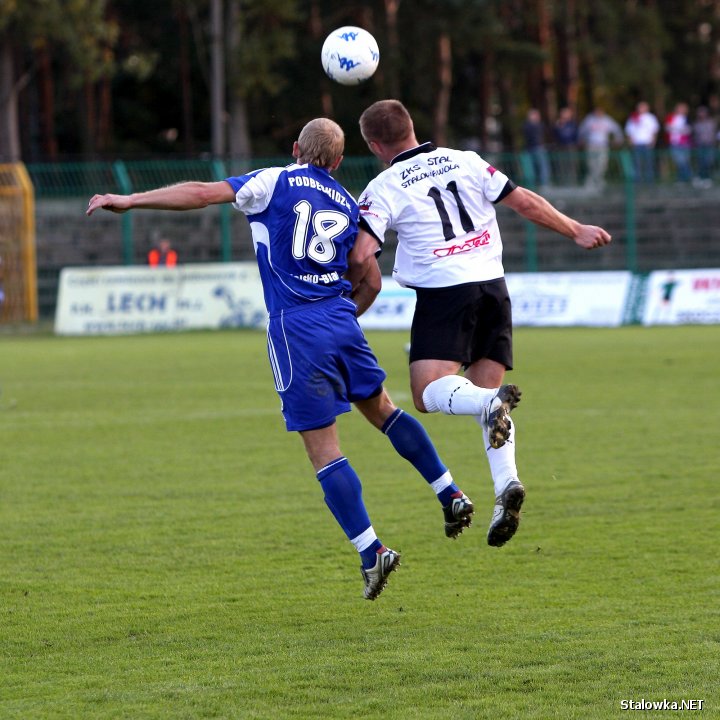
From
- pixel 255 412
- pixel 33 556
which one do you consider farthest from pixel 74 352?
pixel 33 556

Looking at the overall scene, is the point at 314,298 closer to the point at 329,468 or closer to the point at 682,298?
the point at 329,468

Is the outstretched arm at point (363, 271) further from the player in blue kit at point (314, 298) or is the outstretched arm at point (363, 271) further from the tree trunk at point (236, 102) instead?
the tree trunk at point (236, 102)

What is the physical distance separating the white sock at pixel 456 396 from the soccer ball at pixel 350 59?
169 cm

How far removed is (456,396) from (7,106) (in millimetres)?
29480

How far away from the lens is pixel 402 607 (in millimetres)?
6242

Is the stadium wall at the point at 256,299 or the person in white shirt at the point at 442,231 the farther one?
the stadium wall at the point at 256,299

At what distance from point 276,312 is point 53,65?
1568 inches

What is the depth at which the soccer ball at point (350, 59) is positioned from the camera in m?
7.23

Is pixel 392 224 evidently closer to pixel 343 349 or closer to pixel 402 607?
pixel 343 349

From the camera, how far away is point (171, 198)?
602 centimetres

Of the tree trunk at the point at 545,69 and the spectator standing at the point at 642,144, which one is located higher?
the tree trunk at the point at 545,69

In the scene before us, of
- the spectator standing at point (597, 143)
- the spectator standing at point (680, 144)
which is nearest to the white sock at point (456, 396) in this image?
the spectator standing at point (597, 143)

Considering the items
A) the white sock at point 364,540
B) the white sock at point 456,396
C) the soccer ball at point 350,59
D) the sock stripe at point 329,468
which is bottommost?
the white sock at point 364,540

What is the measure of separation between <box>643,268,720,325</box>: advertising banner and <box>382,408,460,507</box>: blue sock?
1894 cm
